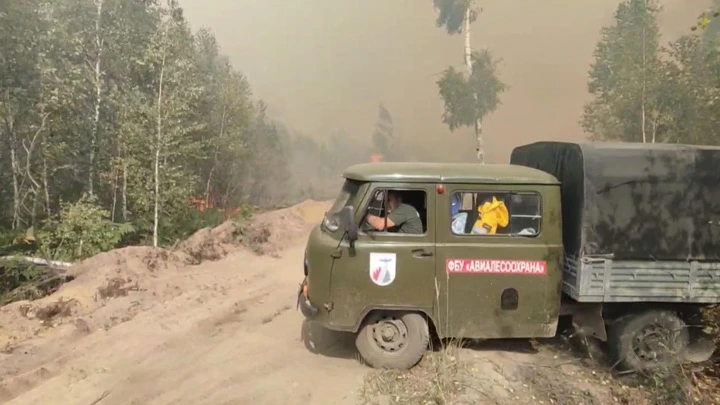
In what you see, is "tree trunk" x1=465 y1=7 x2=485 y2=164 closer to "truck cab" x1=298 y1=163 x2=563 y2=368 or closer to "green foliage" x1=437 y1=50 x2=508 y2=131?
"green foliage" x1=437 y1=50 x2=508 y2=131

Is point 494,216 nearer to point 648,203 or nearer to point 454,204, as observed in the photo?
point 454,204

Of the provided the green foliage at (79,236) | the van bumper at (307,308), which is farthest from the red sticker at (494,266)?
the green foliage at (79,236)

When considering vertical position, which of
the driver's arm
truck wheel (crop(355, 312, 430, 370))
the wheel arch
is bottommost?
truck wheel (crop(355, 312, 430, 370))

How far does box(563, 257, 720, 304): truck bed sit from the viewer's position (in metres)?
5.50

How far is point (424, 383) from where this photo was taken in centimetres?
Result: 536

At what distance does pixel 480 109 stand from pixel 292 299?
822 inches

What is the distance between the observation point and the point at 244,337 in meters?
6.99

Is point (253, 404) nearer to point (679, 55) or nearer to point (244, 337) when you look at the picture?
point (244, 337)

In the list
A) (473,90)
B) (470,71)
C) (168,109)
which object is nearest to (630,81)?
(473,90)

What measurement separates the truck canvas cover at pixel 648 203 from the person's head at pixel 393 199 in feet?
6.02

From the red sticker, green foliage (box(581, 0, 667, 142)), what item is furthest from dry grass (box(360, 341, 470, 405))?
green foliage (box(581, 0, 667, 142))

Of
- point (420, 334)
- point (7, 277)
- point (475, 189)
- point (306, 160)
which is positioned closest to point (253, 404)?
point (420, 334)

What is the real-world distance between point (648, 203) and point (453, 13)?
25241 mm

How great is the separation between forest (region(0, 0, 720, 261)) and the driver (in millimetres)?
10113
